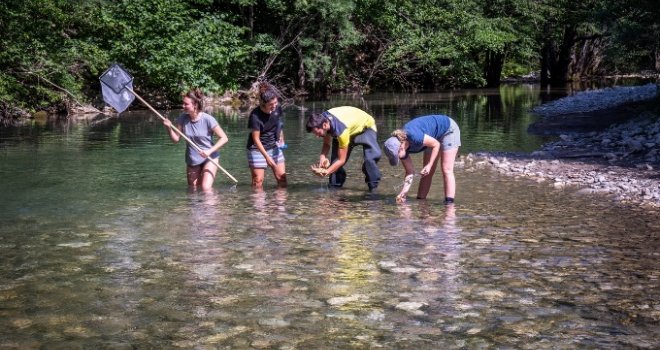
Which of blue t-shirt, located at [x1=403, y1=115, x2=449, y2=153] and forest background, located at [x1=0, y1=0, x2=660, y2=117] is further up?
forest background, located at [x1=0, y1=0, x2=660, y2=117]

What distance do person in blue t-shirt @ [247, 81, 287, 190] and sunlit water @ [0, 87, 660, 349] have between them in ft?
1.49

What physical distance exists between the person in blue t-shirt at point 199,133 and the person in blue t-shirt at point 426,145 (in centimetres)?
281

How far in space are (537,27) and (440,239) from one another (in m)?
49.9

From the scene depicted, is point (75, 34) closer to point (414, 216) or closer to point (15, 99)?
point (15, 99)

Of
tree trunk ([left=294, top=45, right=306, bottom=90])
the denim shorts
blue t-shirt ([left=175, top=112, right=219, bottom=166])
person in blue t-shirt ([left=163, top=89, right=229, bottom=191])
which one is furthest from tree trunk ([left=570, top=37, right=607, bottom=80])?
blue t-shirt ([left=175, top=112, right=219, bottom=166])

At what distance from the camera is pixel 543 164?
14375 mm

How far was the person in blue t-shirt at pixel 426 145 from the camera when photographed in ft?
31.7

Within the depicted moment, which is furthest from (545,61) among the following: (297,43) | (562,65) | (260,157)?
(260,157)

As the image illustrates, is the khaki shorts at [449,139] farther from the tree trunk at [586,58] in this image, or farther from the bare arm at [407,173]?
the tree trunk at [586,58]

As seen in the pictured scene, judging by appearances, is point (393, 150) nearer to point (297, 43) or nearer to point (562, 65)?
point (297, 43)

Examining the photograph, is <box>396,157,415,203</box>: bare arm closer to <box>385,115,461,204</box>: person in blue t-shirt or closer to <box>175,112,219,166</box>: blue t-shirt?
<box>385,115,461,204</box>: person in blue t-shirt

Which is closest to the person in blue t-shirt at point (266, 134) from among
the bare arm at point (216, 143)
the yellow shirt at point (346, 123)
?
the bare arm at point (216, 143)

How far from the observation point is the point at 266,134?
38.7 feet

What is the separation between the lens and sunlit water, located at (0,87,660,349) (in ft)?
18.4
